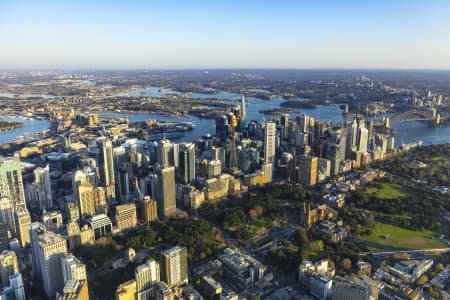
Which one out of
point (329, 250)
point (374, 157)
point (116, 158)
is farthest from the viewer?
point (374, 157)

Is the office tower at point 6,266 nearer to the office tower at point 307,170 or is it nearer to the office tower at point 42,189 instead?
the office tower at point 42,189

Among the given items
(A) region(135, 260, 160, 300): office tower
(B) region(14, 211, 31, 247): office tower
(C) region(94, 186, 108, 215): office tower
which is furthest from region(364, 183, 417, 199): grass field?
(B) region(14, 211, 31, 247): office tower

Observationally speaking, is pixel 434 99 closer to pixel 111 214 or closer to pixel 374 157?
pixel 374 157

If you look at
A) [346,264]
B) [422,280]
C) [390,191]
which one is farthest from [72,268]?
[390,191]

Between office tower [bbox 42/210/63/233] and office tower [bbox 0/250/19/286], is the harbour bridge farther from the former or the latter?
office tower [bbox 0/250/19/286]

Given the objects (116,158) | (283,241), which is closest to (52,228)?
(116,158)

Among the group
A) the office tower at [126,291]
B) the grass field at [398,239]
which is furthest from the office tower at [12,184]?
the grass field at [398,239]
